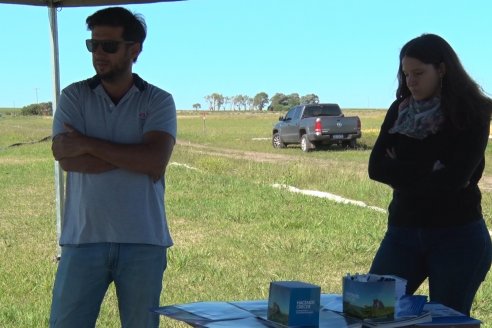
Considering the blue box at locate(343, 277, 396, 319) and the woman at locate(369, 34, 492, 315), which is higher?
the woman at locate(369, 34, 492, 315)

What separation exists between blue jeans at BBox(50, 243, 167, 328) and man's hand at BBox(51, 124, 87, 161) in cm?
40

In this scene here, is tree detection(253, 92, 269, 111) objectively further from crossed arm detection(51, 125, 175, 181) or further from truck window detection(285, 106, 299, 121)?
crossed arm detection(51, 125, 175, 181)

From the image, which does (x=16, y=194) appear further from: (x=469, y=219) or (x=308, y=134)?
(x=308, y=134)

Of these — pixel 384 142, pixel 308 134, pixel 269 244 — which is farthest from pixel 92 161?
pixel 308 134

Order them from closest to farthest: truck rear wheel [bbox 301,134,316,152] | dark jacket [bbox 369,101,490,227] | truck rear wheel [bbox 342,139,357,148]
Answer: dark jacket [bbox 369,101,490,227] → truck rear wheel [bbox 301,134,316,152] → truck rear wheel [bbox 342,139,357,148]

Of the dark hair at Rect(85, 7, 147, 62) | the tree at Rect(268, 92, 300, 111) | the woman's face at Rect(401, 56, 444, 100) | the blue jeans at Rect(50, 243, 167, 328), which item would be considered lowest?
the blue jeans at Rect(50, 243, 167, 328)

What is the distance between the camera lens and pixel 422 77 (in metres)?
2.99

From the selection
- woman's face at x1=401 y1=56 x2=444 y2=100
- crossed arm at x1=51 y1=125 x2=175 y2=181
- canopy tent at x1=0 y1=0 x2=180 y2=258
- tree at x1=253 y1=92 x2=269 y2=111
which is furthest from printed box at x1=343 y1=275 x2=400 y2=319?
tree at x1=253 y1=92 x2=269 y2=111

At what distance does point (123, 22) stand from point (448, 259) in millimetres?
1732

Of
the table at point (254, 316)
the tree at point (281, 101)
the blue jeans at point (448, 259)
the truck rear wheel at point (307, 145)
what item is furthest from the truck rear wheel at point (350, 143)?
the tree at point (281, 101)

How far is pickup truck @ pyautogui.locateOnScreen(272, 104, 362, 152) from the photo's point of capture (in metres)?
24.6

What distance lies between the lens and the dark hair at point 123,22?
3.13 m

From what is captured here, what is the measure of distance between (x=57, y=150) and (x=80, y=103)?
0.76 feet

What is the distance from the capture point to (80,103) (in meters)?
3.18
